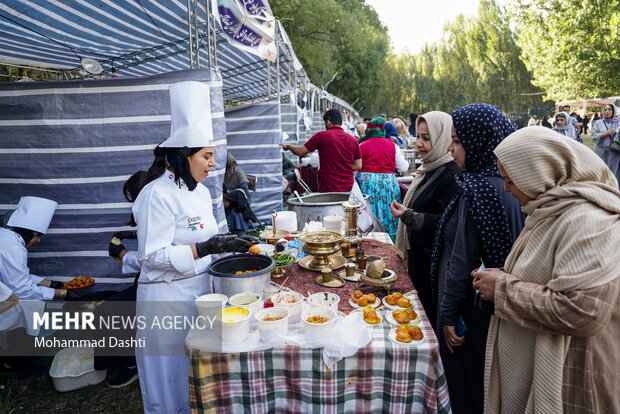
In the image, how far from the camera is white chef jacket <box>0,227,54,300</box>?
10.9ft

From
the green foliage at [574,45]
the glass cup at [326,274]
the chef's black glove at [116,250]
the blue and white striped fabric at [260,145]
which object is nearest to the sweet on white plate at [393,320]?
the glass cup at [326,274]

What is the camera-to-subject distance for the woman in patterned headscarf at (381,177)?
5.56 m

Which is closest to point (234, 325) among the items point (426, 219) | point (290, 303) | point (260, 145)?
point (290, 303)

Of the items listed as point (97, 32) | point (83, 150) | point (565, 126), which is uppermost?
point (97, 32)

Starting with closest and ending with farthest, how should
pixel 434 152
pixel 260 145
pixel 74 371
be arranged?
pixel 434 152
pixel 74 371
pixel 260 145

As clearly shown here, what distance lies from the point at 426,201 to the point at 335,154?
269cm

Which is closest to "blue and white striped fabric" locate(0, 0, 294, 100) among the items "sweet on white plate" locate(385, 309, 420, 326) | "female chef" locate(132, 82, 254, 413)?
"female chef" locate(132, 82, 254, 413)

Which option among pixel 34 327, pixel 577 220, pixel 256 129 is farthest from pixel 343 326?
pixel 256 129

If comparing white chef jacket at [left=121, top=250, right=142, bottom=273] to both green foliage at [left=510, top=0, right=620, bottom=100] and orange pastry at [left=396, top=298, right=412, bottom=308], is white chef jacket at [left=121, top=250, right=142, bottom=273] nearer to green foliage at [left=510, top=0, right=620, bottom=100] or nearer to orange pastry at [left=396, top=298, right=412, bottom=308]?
orange pastry at [left=396, top=298, right=412, bottom=308]

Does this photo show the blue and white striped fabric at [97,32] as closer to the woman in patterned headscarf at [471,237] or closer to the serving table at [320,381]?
the woman in patterned headscarf at [471,237]

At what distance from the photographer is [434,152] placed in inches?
121

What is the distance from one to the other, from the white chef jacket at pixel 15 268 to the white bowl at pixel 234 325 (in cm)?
266

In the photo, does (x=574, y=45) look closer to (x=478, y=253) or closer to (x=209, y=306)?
(x=478, y=253)

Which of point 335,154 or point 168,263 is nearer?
point 168,263
